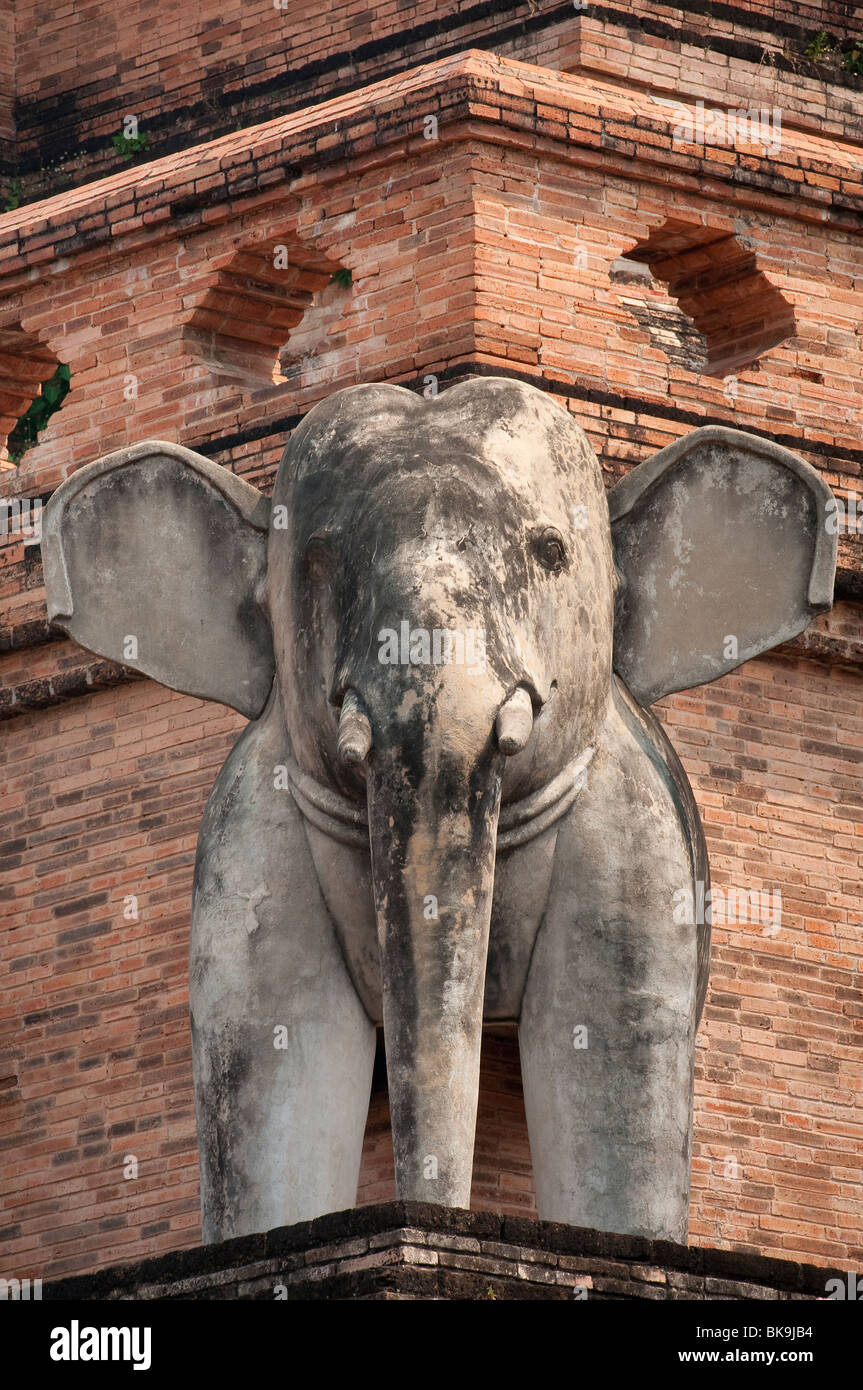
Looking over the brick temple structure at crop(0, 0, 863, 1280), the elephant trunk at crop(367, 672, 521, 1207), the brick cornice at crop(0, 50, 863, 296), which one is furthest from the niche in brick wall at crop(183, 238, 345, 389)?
the elephant trunk at crop(367, 672, 521, 1207)

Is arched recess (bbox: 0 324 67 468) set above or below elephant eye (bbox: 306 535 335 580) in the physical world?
above

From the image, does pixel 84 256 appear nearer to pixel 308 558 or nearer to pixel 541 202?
pixel 541 202

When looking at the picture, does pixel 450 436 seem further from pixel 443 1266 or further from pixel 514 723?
pixel 443 1266

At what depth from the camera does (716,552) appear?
902 cm

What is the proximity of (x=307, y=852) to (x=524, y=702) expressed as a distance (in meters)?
0.71

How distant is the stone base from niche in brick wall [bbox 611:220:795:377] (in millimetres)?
4071

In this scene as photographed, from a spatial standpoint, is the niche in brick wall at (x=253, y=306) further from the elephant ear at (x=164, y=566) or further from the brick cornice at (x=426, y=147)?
the elephant ear at (x=164, y=566)

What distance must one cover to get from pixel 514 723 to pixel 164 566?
4.72 feet

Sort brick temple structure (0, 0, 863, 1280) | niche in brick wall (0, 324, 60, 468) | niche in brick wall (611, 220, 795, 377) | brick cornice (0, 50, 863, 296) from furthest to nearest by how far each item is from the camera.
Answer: niche in brick wall (0, 324, 60, 468) → niche in brick wall (611, 220, 795, 377) → brick cornice (0, 50, 863, 296) → brick temple structure (0, 0, 863, 1280)

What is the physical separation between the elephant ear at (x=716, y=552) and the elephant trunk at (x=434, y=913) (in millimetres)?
1035

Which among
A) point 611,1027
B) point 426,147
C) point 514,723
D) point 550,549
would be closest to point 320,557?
point 550,549

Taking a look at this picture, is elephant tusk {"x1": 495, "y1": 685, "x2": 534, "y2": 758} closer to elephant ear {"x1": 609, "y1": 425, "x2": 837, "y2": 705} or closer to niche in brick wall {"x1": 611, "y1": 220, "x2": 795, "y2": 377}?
elephant ear {"x1": 609, "y1": 425, "x2": 837, "y2": 705}

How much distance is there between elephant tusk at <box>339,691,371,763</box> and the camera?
26.0ft

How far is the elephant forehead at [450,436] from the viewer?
841 cm
